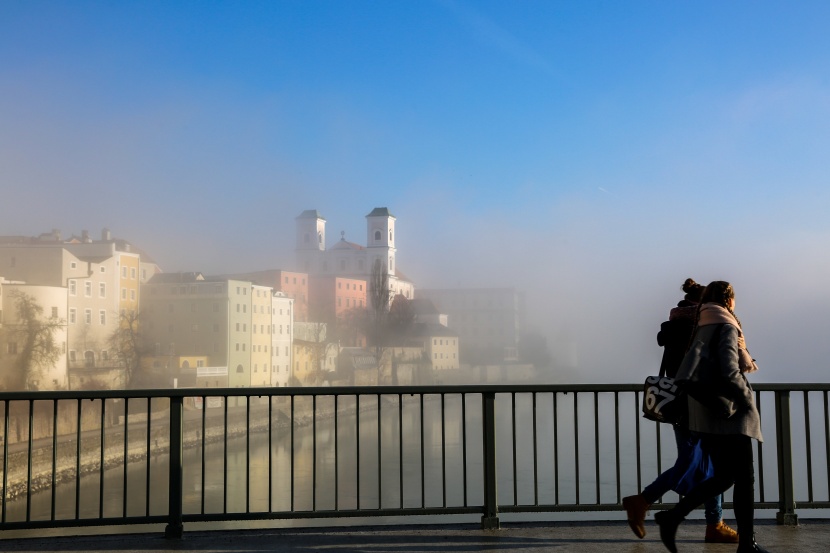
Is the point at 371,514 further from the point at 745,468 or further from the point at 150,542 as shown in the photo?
the point at 745,468

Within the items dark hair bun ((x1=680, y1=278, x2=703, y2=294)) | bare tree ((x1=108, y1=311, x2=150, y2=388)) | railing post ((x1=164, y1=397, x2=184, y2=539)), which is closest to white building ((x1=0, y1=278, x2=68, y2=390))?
bare tree ((x1=108, y1=311, x2=150, y2=388))

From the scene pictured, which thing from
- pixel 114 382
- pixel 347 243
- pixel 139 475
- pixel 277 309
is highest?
pixel 347 243

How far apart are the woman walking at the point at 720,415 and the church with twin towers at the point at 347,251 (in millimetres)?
138435

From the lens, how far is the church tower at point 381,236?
488 ft

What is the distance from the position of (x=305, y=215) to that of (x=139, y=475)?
99758mm

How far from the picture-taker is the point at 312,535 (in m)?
5.39

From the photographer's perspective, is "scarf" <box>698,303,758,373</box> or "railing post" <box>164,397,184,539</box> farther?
"railing post" <box>164,397,184,539</box>

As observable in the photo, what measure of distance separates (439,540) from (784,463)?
2.40 metres

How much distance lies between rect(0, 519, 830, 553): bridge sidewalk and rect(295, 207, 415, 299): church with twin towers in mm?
137411

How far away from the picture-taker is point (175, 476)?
5.34m

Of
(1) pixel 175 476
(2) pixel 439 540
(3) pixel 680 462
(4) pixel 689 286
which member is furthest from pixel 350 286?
(3) pixel 680 462

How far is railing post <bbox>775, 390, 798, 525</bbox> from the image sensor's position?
18.4 feet

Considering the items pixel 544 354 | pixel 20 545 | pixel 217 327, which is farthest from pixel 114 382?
pixel 544 354

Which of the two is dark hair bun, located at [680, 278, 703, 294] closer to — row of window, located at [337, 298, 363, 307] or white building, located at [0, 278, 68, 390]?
white building, located at [0, 278, 68, 390]
